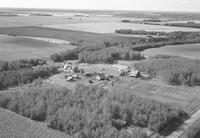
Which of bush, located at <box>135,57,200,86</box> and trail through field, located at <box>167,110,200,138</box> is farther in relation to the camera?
bush, located at <box>135,57,200,86</box>

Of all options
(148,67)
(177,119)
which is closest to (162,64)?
(148,67)

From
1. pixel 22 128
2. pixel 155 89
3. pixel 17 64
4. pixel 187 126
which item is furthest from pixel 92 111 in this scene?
pixel 17 64

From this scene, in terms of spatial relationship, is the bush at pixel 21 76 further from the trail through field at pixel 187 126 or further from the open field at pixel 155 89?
the trail through field at pixel 187 126

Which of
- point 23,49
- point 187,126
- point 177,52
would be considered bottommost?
point 187,126

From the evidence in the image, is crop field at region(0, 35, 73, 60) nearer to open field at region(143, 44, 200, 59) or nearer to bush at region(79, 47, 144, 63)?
bush at region(79, 47, 144, 63)

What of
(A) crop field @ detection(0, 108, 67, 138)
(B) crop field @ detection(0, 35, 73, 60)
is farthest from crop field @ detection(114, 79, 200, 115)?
(B) crop field @ detection(0, 35, 73, 60)

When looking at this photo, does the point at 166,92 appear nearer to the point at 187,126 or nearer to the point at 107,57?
the point at 187,126
